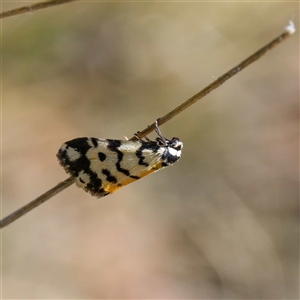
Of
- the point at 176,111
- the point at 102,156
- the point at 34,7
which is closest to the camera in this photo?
the point at 34,7

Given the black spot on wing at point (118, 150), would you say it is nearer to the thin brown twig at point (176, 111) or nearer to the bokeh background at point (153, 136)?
the thin brown twig at point (176, 111)

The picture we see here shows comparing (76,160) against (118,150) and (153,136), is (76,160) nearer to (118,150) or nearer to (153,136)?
(118,150)

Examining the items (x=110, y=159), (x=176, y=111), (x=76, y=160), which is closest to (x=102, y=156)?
(x=110, y=159)

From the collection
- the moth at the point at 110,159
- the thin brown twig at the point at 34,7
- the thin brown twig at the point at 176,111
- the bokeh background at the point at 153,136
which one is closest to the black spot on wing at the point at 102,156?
the moth at the point at 110,159

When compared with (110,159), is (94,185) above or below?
below

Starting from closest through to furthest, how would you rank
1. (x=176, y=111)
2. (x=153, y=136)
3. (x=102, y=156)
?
(x=176, y=111) < (x=102, y=156) < (x=153, y=136)

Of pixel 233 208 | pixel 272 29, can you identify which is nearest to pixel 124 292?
pixel 233 208

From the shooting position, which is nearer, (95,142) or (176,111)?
(176,111)
